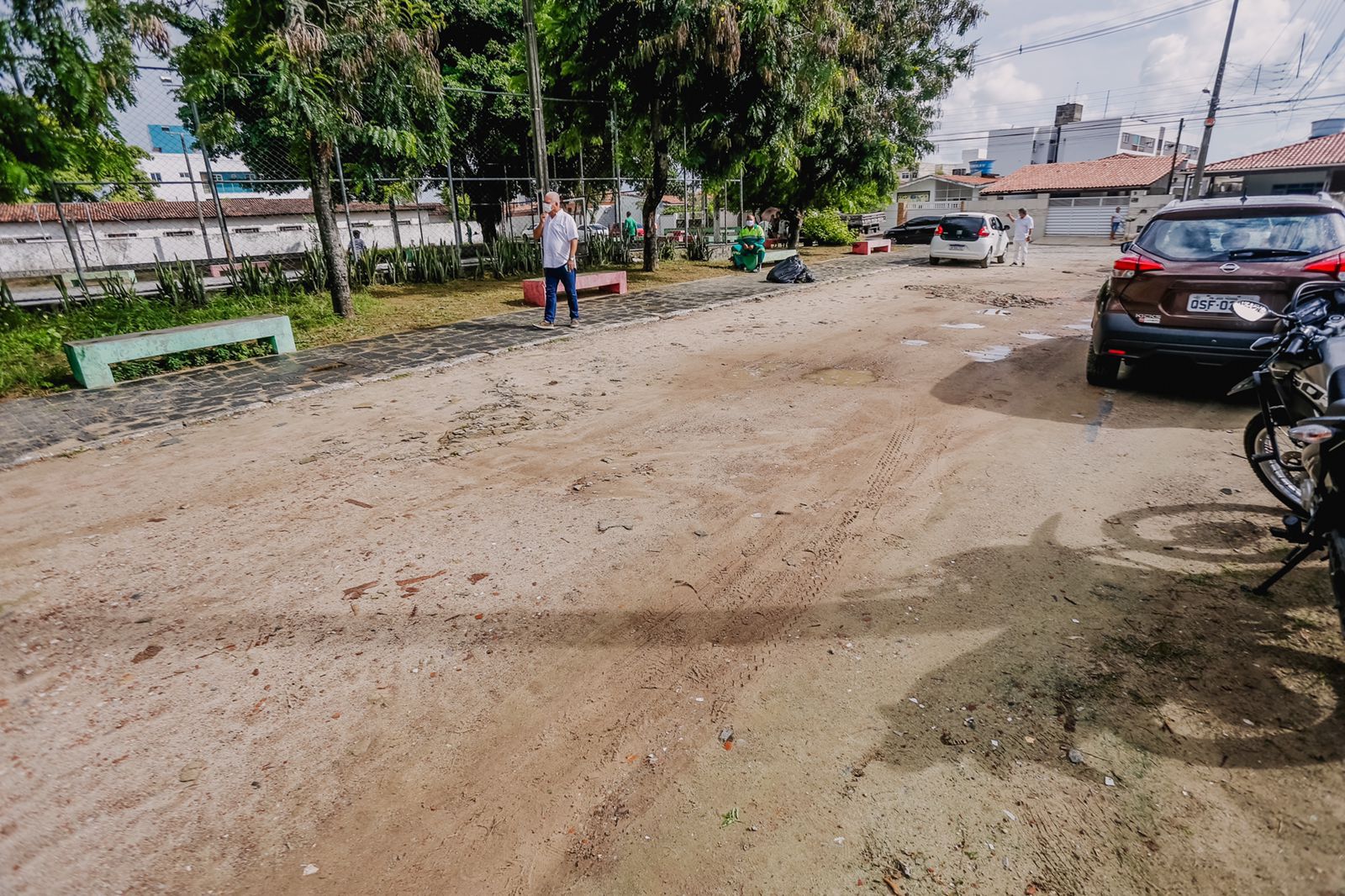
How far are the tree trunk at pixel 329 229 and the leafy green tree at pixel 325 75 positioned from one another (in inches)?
0.6

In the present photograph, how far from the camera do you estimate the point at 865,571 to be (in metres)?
3.64

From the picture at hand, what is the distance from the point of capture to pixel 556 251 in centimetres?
1013

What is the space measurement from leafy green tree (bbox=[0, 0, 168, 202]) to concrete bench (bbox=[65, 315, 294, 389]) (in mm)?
1732

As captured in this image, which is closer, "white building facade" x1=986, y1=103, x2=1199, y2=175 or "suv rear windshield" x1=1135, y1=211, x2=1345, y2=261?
"suv rear windshield" x1=1135, y1=211, x2=1345, y2=261

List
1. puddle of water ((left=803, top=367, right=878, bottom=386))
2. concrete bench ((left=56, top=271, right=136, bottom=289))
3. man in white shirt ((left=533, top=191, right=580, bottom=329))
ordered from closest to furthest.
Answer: puddle of water ((left=803, top=367, right=878, bottom=386))
man in white shirt ((left=533, top=191, right=580, bottom=329))
concrete bench ((left=56, top=271, right=136, bottom=289))

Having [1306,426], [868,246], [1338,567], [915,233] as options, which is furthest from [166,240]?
[915,233]

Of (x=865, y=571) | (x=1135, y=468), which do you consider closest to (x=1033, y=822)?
(x=865, y=571)

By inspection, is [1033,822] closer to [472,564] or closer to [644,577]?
[644,577]

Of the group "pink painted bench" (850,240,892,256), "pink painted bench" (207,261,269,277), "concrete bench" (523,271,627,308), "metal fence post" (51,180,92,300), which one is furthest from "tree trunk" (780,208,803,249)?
"metal fence post" (51,180,92,300)

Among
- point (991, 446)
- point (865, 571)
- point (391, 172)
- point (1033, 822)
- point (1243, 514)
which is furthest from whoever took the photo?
point (391, 172)

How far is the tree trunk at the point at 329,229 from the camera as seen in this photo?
400 inches

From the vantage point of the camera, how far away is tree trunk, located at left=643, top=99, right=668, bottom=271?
52.4ft

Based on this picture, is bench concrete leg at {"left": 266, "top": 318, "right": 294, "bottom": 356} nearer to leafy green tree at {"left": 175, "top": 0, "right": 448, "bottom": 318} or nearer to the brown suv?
leafy green tree at {"left": 175, "top": 0, "right": 448, "bottom": 318}

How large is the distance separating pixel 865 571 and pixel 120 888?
10.4 feet
